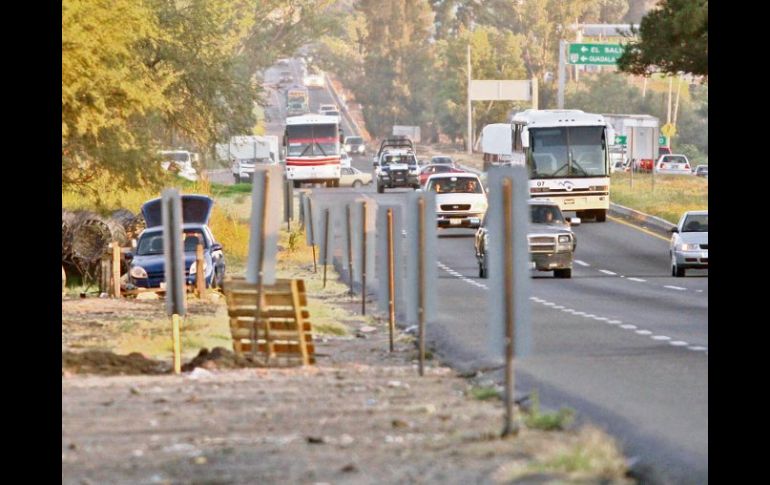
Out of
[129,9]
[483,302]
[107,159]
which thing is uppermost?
[129,9]

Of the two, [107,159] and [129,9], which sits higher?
[129,9]

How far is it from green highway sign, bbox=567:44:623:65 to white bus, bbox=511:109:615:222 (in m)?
36.3

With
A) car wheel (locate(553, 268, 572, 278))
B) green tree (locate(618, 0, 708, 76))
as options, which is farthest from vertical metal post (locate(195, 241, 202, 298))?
green tree (locate(618, 0, 708, 76))

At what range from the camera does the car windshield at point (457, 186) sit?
55938mm

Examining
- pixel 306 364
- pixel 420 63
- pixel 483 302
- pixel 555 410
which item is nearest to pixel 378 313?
pixel 483 302

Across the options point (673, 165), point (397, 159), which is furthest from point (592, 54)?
point (397, 159)

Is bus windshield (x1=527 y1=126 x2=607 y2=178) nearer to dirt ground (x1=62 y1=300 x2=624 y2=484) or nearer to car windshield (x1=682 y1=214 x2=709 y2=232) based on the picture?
car windshield (x1=682 y1=214 x2=709 y2=232)

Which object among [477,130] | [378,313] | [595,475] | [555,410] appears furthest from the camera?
[477,130]

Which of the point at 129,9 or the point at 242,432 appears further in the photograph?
the point at 129,9

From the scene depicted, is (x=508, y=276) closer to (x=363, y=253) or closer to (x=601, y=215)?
(x=363, y=253)

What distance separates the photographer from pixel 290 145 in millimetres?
86188

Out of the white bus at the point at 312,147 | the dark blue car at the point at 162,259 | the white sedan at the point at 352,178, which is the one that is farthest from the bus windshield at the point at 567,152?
the white sedan at the point at 352,178
